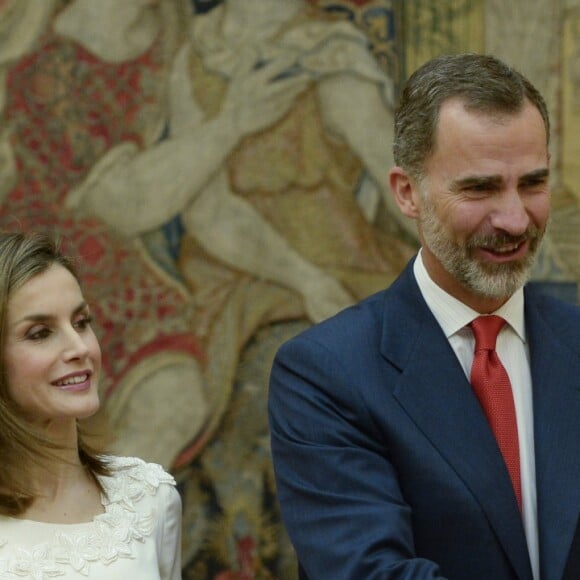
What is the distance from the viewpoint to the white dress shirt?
328 cm

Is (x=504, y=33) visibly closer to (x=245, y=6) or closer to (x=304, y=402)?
(x=245, y=6)

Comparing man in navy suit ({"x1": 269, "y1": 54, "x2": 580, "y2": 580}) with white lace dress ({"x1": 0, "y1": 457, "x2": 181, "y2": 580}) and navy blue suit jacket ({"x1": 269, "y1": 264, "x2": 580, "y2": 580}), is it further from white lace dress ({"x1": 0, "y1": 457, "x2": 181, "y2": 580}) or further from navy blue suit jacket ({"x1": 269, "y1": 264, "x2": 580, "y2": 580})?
white lace dress ({"x1": 0, "y1": 457, "x2": 181, "y2": 580})

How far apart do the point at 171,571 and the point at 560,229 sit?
11.1 ft

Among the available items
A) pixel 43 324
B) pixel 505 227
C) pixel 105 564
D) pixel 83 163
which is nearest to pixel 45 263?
pixel 43 324

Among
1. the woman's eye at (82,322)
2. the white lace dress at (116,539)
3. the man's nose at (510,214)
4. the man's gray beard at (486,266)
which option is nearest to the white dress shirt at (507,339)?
the man's gray beard at (486,266)

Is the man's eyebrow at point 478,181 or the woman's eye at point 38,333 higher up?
the man's eyebrow at point 478,181

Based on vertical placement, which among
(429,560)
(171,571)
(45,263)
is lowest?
(171,571)

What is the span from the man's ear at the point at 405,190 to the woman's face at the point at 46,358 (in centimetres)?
97

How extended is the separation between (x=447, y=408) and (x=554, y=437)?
28 cm

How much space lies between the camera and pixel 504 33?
6.44 meters

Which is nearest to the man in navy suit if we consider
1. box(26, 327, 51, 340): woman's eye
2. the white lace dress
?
the white lace dress

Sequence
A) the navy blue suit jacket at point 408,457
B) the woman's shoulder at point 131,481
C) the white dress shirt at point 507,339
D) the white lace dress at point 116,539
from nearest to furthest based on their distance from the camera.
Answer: the navy blue suit jacket at point 408,457, the white dress shirt at point 507,339, the white lace dress at point 116,539, the woman's shoulder at point 131,481

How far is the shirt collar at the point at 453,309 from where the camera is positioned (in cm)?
338

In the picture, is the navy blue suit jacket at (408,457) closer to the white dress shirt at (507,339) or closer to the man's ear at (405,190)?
the white dress shirt at (507,339)
